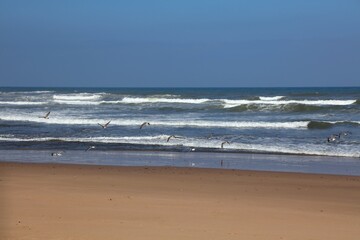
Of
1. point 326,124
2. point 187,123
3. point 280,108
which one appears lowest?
point 280,108

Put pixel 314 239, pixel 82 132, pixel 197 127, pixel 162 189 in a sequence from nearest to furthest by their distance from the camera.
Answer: pixel 314 239 → pixel 162 189 → pixel 82 132 → pixel 197 127

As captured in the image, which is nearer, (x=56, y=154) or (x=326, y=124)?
(x=56, y=154)

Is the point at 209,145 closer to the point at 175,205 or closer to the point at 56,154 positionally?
the point at 56,154

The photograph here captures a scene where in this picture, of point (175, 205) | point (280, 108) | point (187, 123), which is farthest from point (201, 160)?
point (280, 108)

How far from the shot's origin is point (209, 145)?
64.2 feet

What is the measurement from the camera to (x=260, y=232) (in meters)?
7.45

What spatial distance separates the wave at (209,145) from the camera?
1771cm

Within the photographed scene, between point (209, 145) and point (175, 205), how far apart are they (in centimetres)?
1058

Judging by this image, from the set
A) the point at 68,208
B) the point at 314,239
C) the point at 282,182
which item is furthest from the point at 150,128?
the point at 314,239

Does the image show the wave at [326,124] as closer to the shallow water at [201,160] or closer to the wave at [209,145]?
the wave at [209,145]

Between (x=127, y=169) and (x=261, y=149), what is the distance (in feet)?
18.2

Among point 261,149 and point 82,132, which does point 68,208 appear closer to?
point 261,149

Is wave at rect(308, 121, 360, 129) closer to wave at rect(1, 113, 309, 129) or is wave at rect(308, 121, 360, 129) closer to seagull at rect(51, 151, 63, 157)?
wave at rect(1, 113, 309, 129)

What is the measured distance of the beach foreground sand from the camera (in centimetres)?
740
